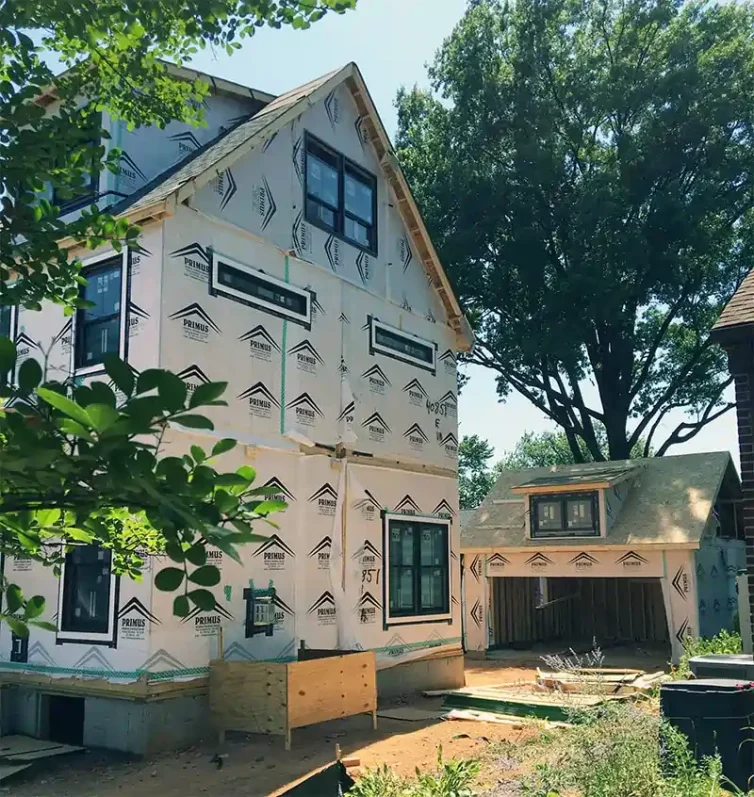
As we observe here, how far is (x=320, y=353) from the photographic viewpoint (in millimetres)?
13656

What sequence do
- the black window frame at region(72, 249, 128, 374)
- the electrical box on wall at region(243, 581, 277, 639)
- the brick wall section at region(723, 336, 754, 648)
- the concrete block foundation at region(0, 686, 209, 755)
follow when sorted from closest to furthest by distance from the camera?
the concrete block foundation at region(0, 686, 209, 755)
the black window frame at region(72, 249, 128, 374)
the electrical box on wall at region(243, 581, 277, 639)
the brick wall section at region(723, 336, 754, 648)

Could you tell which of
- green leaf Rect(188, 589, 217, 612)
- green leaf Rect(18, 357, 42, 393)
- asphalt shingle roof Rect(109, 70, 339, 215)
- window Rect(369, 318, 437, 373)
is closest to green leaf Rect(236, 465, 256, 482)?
green leaf Rect(188, 589, 217, 612)

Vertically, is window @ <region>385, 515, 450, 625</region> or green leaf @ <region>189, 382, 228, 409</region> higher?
green leaf @ <region>189, 382, 228, 409</region>

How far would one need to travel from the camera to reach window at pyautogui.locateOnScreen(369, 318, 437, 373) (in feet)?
49.6

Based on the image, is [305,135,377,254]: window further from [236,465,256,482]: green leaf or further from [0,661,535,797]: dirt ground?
[236,465,256,482]: green leaf

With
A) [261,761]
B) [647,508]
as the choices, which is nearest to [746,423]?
[261,761]

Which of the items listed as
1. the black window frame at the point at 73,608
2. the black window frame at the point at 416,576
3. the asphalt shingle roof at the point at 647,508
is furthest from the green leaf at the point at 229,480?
the asphalt shingle roof at the point at 647,508

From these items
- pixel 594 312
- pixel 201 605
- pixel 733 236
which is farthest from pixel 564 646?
pixel 201 605

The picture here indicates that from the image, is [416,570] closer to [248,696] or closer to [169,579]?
[248,696]

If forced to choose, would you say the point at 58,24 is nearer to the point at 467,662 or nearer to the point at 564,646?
the point at 467,662

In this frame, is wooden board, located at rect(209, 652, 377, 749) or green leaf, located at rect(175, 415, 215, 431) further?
wooden board, located at rect(209, 652, 377, 749)

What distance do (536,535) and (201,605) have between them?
1965 centimetres

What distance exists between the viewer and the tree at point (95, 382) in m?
1.96

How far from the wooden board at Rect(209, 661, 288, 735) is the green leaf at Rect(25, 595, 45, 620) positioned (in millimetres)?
8342
